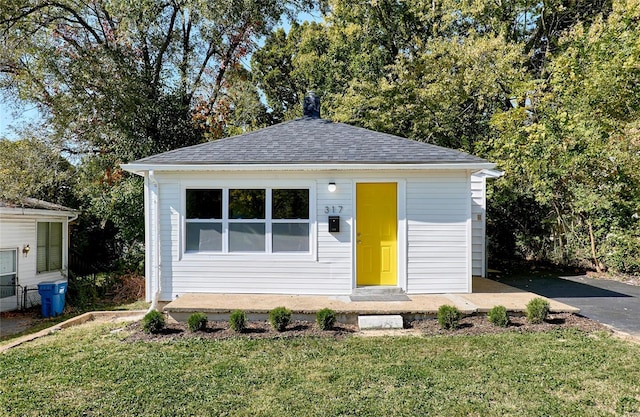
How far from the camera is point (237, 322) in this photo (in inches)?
235

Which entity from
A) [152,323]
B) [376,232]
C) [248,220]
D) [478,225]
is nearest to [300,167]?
[248,220]

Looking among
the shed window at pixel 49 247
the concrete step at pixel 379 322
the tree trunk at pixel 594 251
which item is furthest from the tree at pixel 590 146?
the shed window at pixel 49 247

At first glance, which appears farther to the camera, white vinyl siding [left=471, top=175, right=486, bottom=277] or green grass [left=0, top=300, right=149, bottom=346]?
white vinyl siding [left=471, top=175, right=486, bottom=277]

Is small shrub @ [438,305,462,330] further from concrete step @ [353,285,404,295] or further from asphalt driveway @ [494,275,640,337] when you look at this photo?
asphalt driveway @ [494,275,640,337]

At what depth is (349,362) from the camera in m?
4.82

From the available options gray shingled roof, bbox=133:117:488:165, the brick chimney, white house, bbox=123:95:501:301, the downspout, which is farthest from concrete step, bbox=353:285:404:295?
the brick chimney

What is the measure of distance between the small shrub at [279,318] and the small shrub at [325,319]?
459mm

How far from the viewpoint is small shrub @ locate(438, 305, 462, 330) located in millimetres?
5996

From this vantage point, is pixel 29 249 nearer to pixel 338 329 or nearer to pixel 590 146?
pixel 338 329

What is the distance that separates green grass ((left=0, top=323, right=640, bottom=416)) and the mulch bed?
8.7 inches

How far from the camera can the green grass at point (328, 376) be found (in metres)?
3.73

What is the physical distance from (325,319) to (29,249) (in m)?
7.92

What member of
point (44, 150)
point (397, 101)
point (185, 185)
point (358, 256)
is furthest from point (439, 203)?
point (44, 150)

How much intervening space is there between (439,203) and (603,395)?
4.15 m
